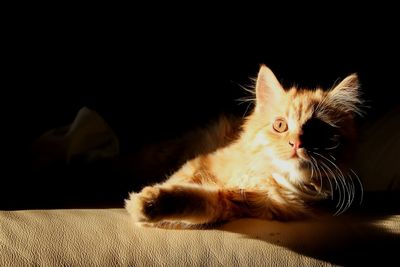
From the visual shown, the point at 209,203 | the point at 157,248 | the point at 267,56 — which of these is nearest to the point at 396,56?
the point at 267,56

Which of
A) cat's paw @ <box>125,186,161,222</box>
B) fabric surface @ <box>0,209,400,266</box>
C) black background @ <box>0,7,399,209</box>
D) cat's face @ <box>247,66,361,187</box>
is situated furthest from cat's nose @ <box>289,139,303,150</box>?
black background @ <box>0,7,399,209</box>

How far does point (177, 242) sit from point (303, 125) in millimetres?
515

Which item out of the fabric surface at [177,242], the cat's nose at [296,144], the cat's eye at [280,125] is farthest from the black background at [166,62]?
Result: the fabric surface at [177,242]

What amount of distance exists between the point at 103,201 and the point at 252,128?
58 centimetres

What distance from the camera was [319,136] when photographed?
1.13m

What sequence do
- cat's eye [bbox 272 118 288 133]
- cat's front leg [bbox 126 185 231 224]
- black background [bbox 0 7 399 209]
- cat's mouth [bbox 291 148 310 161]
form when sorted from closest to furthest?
cat's front leg [bbox 126 185 231 224] < cat's mouth [bbox 291 148 310 161] < cat's eye [bbox 272 118 288 133] < black background [bbox 0 7 399 209]

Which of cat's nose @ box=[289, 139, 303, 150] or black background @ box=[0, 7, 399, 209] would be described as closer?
cat's nose @ box=[289, 139, 303, 150]

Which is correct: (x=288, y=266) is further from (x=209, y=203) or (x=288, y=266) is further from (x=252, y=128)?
(x=252, y=128)

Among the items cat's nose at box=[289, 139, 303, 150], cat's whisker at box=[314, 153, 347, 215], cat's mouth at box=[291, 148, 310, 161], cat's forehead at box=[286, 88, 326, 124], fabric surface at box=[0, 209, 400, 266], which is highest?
cat's forehead at box=[286, 88, 326, 124]

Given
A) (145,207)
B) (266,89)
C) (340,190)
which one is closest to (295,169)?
(340,190)

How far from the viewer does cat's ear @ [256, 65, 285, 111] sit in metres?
1.27

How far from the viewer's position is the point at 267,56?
1.97 meters

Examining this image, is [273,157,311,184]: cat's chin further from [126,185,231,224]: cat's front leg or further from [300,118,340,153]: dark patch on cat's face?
[126,185,231,224]: cat's front leg

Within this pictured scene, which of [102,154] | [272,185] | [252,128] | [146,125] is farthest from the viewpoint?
[146,125]
